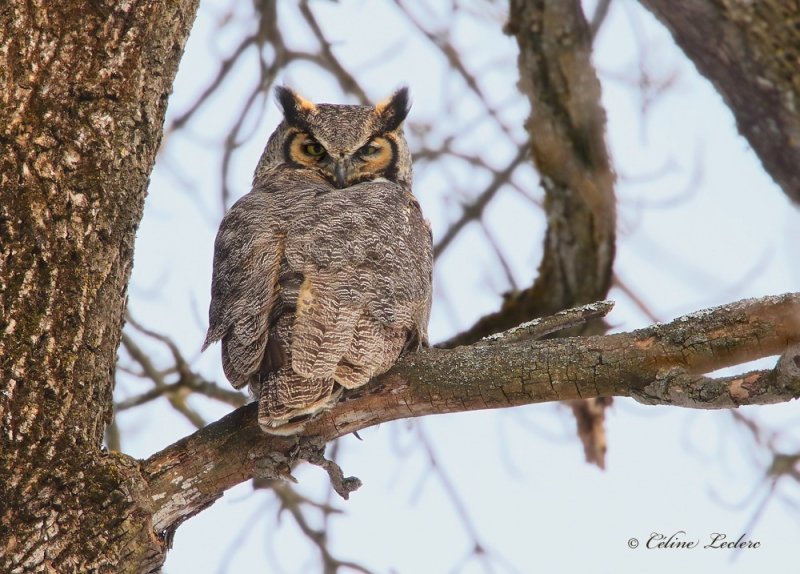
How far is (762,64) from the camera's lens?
2.08m

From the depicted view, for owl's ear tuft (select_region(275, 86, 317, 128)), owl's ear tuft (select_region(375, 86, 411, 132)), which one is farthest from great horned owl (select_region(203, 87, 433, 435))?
owl's ear tuft (select_region(375, 86, 411, 132))

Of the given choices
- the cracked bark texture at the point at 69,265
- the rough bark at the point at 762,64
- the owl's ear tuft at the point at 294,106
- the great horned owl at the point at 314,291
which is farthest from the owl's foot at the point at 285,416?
the owl's ear tuft at the point at 294,106

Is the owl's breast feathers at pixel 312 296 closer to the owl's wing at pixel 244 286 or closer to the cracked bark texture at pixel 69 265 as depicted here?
the owl's wing at pixel 244 286

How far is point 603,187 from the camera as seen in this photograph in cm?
403

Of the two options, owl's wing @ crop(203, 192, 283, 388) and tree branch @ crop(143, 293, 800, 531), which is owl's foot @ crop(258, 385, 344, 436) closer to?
tree branch @ crop(143, 293, 800, 531)

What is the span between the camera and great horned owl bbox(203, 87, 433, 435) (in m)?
2.65

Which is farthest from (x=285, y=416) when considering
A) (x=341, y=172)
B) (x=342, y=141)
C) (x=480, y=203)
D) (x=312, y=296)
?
(x=480, y=203)

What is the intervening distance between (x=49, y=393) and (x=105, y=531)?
0.37 meters

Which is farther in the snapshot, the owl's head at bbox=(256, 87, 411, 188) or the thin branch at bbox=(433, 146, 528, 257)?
the thin branch at bbox=(433, 146, 528, 257)

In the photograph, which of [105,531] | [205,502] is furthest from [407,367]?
[105,531]

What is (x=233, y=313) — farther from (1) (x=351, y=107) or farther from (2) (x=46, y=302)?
(1) (x=351, y=107)

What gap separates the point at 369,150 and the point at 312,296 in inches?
54.8

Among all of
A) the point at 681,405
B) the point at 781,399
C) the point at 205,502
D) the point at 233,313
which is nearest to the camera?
the point at 781,399

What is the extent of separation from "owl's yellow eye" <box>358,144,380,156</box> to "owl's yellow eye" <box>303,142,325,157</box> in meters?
0.16
